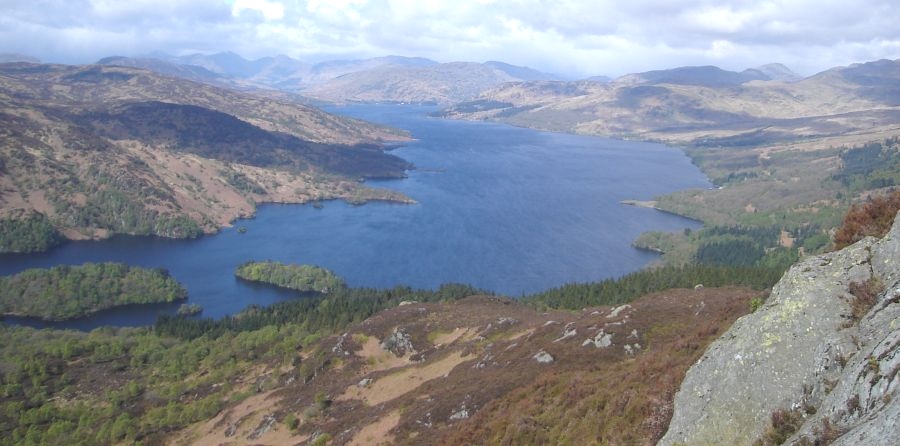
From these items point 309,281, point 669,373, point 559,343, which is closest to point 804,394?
point 669,373

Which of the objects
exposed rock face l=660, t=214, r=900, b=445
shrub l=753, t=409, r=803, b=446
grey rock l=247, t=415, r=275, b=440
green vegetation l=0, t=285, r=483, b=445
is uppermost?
exposed rock face l=660, t=214, r=900, b=445

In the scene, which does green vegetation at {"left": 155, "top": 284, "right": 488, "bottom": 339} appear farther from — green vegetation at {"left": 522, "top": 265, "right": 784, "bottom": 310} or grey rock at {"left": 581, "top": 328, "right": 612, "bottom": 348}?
grey rock at {"left": 581, "top": 328, "right": 612, "bottom": 348}

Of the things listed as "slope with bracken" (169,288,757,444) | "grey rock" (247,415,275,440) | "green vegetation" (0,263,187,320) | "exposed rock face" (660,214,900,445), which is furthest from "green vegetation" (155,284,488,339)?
"exposed rock face" (660,214,900,445)

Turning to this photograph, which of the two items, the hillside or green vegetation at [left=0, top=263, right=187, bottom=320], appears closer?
the hillside

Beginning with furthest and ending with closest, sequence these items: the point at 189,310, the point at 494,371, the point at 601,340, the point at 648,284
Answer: the point at 189,310 < the point at 648,284 < the point at 494,371 < the point at 601,340

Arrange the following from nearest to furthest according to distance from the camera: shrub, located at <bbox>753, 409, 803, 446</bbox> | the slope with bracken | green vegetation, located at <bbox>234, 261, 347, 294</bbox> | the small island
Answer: shrub, located at <bbox>753, 409, 803, 446</bbox>
the slope with bracken
the small island
green vegetation, located at <bbox>234, 261, 347, 294</bbox>

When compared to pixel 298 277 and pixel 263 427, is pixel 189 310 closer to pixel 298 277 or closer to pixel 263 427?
pixel 298 277

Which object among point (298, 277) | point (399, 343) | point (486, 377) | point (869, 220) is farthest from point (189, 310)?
point (869, 220)
